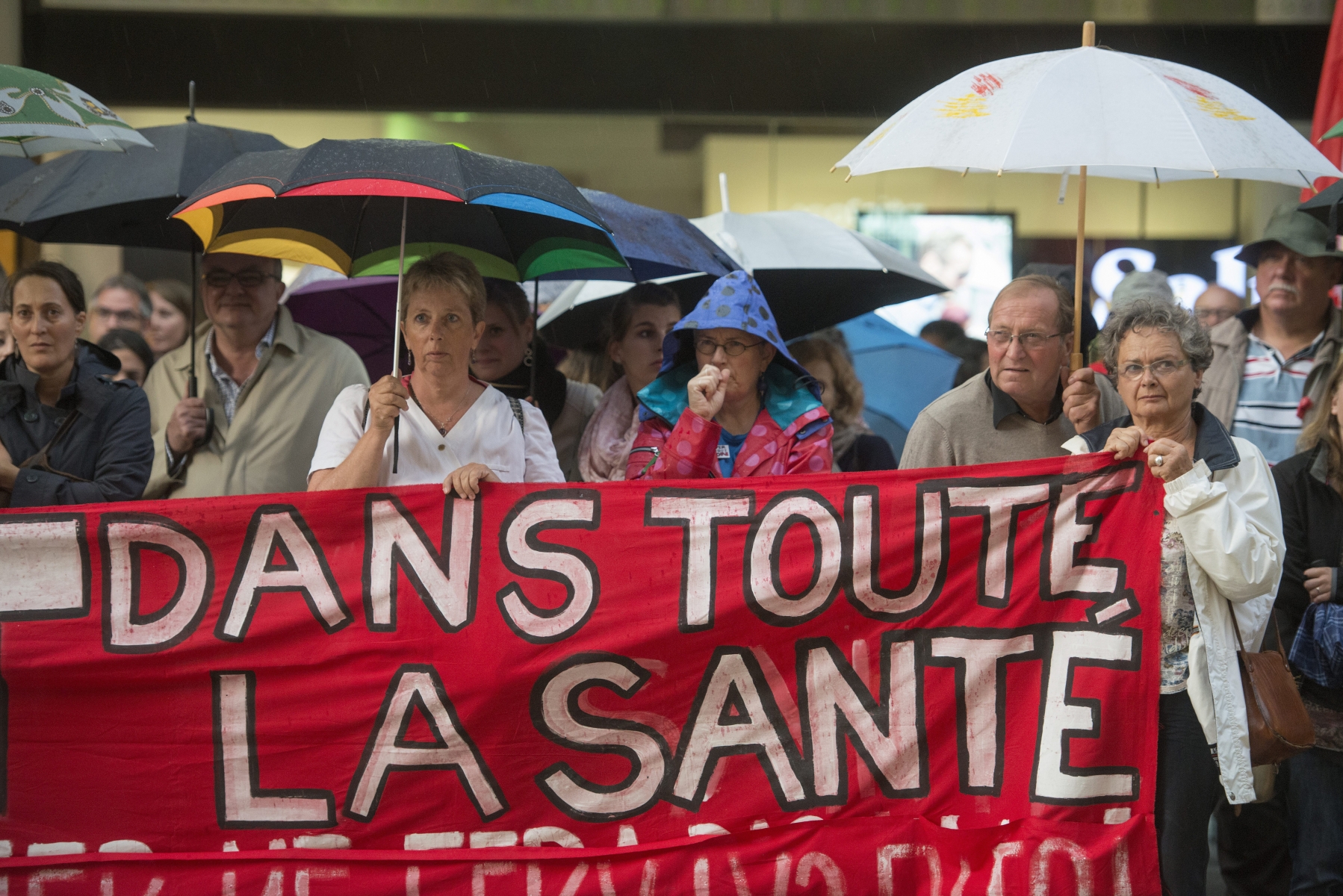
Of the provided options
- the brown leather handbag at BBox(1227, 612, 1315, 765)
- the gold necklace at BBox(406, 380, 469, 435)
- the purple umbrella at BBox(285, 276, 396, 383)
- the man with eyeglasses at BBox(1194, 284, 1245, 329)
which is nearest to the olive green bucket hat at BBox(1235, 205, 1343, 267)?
the man with eyeglasses at BBox(1194, 284, 1245, 329)

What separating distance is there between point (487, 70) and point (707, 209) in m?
1.91

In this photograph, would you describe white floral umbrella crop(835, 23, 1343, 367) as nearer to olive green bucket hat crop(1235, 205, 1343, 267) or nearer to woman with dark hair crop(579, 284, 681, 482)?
woman with dark hair crop(579, 284, 681, 482)

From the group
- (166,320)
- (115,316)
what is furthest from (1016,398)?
(166,320)

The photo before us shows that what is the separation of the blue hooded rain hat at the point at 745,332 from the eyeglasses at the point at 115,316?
358 cm

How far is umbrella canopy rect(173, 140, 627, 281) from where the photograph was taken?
3.54m

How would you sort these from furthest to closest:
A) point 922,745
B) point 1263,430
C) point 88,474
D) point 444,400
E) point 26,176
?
point 1263,430 < point 26,176 < point 88,474 < point 444,400 < point 922,745

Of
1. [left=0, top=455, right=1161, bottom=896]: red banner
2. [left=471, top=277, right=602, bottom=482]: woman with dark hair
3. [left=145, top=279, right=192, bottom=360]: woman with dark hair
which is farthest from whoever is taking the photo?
[left=145, top=279, right=192, bottom=360]: woman with dark hair

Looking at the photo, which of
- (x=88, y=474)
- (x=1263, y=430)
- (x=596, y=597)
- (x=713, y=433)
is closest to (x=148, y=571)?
(x=88, y=474)

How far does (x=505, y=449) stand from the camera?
4070mm

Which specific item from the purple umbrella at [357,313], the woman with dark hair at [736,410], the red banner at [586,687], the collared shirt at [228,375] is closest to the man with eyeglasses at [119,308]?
the purple umbrella at [357,313]

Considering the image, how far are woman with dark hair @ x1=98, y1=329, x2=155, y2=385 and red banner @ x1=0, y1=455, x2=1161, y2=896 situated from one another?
2.60 meters

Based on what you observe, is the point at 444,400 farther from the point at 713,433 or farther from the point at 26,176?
the point at 26,176

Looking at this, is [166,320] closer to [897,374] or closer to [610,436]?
[610,436]

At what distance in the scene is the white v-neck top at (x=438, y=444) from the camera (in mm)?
3957
